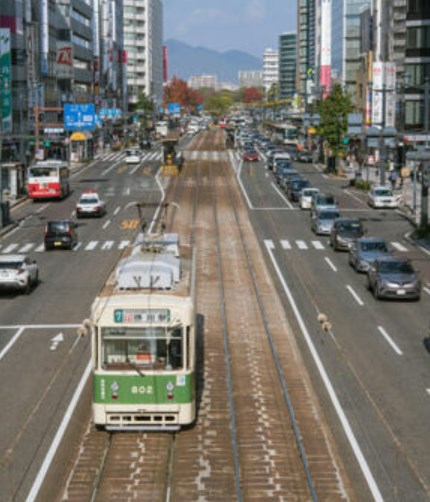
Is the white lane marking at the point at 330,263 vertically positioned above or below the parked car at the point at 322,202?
below

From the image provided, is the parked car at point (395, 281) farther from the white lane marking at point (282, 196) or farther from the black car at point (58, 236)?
the white lane marking at point (282, 196)

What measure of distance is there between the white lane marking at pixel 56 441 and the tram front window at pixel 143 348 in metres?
2.07

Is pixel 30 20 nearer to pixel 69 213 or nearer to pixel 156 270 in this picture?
pixel 69 213

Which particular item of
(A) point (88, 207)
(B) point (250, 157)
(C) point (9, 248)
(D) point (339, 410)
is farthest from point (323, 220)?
(B) point (250, 157)

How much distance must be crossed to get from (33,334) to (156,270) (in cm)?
1155

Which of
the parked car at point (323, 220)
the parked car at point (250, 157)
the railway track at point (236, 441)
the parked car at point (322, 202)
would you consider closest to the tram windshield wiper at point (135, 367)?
the railway track at point (236, 441)

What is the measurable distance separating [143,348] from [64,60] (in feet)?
392

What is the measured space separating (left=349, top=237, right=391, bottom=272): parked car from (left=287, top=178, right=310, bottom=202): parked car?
1208 inches

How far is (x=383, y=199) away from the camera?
236 ft

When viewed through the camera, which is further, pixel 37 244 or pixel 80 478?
pixel 37 244

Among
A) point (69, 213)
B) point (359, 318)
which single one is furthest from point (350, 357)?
point (69, 213)

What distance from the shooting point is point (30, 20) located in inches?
4454

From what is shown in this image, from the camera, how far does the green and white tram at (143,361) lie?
19.2 meters

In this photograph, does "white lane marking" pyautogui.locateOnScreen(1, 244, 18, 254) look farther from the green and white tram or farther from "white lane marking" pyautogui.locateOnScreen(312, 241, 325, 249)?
the green and white tram
